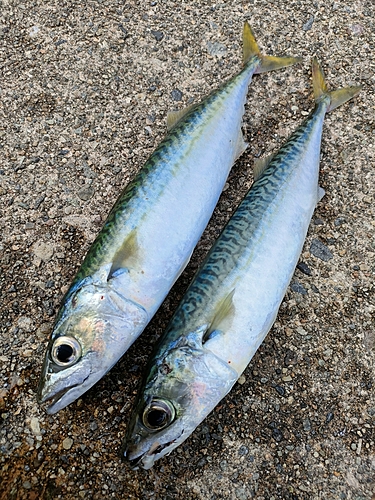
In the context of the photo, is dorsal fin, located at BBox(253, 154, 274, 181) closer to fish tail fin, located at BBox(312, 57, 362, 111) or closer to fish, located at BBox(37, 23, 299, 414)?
fish, located at BBox(37, 23, 299, 414)

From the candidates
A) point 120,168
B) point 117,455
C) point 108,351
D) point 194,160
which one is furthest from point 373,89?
point 117,455

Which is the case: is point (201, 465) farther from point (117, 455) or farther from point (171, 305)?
point (171, 305)

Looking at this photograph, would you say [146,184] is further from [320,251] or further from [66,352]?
[320,251]

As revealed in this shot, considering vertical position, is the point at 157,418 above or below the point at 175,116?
below

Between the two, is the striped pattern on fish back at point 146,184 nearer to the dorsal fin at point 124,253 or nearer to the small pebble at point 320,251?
the dorsal fin at point 124,253

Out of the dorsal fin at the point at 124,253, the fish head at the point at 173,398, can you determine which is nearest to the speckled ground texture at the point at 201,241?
the fish head at the point at 173,398

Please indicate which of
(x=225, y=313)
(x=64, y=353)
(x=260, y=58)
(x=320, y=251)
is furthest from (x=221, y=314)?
(x=260, y=58)
